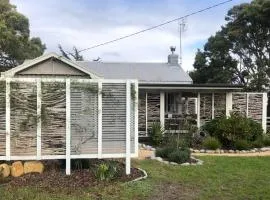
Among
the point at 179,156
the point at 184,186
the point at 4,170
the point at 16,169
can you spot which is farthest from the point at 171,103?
the point at 4,170

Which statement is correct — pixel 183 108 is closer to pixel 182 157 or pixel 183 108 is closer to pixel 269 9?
pixel 182 157

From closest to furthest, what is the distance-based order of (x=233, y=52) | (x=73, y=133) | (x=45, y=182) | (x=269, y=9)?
(x=45, y=182) < (x=73, y=133) < (x=269, y=9) < (x=233, y=52)

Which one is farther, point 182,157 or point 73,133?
point 182,157

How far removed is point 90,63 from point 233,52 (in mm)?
14562

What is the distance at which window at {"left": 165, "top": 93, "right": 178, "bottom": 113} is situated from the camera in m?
21.6

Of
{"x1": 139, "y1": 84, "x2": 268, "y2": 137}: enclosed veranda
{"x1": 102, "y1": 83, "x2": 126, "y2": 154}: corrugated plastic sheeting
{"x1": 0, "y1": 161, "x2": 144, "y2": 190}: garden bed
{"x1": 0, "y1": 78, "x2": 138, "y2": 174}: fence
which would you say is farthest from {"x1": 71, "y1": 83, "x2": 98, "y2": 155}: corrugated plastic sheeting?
{"x1": 139, "y1": 84, "x2": 268, "y2": 137}: enclosed veranda

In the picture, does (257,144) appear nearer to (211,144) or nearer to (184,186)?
(211,144)

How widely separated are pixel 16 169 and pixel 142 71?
17271 mm

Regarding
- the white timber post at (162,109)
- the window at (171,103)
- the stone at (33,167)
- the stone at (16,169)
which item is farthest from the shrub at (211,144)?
the stone at (16,169)

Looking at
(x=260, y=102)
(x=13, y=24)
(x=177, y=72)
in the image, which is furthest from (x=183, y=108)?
(x=13, y=24)

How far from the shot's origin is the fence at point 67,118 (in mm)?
10508

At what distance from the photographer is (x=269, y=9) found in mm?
32469

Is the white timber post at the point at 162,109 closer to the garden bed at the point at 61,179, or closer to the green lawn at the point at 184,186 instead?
the green lawn at the point at 184,186

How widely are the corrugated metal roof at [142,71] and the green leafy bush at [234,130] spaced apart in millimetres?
6792
